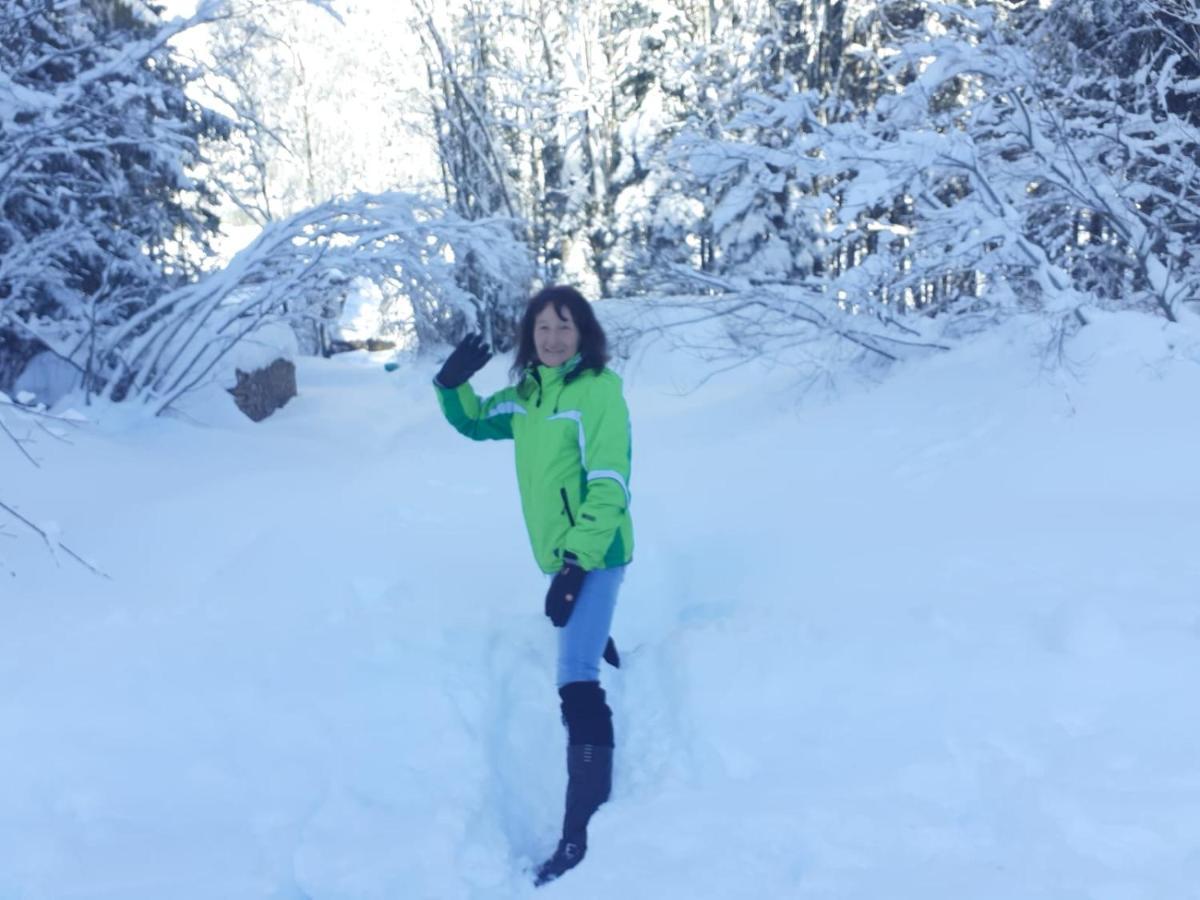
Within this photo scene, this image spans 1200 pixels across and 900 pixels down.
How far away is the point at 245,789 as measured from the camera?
311cm

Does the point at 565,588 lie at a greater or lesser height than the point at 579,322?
lesser

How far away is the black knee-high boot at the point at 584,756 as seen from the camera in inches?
114

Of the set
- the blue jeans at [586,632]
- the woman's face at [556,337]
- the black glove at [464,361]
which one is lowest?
the blue jeans at [586,632]

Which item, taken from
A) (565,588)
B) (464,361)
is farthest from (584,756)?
(464,361)

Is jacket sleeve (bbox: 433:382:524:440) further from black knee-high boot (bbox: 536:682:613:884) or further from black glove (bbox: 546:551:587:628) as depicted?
black knee-high boot (bbox: 536:682:613:884)

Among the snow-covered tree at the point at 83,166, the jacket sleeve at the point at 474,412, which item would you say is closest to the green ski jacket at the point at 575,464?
the jacket sleeve at the point at 474,412

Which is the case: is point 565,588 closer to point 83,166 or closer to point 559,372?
point 559,372

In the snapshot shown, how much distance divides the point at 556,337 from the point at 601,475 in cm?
53

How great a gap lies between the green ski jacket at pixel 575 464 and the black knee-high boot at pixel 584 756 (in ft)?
1.35

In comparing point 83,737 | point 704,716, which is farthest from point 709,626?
point 83,737

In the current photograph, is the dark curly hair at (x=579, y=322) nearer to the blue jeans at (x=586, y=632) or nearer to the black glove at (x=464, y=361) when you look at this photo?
the black glove at (x=464, y=361)

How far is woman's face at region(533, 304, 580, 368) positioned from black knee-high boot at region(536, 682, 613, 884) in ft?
3.46

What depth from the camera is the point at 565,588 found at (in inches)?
116

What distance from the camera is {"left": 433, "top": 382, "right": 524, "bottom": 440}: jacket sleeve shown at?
360 centimetres
